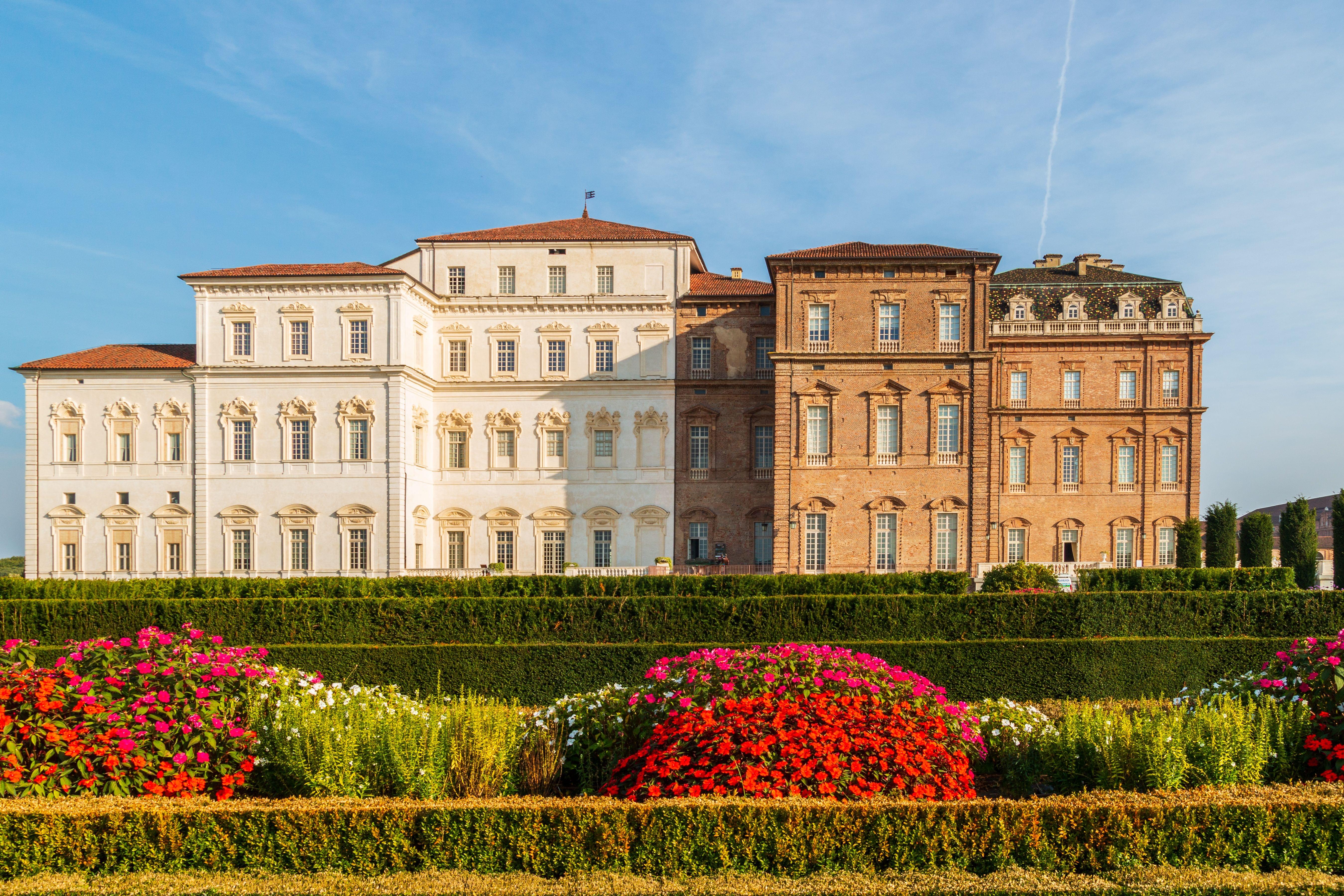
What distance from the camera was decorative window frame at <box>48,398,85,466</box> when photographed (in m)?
34.5

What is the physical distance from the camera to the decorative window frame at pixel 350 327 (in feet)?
111

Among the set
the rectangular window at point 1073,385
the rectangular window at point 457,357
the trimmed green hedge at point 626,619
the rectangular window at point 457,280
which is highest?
the rectangular window at point 457,280

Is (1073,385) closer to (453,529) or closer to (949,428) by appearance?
(949,428)

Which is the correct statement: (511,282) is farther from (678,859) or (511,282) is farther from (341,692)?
(678,859)

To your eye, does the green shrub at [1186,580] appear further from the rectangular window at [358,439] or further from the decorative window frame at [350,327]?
the decorative window frame at [350,327]

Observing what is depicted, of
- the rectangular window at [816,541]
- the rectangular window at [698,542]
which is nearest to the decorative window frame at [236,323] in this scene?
the rectangular window at [698,542]

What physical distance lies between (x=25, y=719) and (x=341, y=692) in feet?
8.53

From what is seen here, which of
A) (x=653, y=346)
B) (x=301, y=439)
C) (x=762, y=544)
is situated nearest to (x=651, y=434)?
(x=653, y=346)

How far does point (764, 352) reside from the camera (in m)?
35.9

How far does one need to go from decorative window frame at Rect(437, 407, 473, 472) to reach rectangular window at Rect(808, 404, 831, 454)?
47.5 ft

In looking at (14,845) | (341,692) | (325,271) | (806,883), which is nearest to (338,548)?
(325,271)

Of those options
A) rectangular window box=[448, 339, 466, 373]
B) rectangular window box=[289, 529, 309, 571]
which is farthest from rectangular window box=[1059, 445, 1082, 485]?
rectangular window box=[289, 529, 309, 571]

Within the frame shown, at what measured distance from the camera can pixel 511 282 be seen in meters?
36.6

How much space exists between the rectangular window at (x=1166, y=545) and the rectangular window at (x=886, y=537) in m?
12.7
